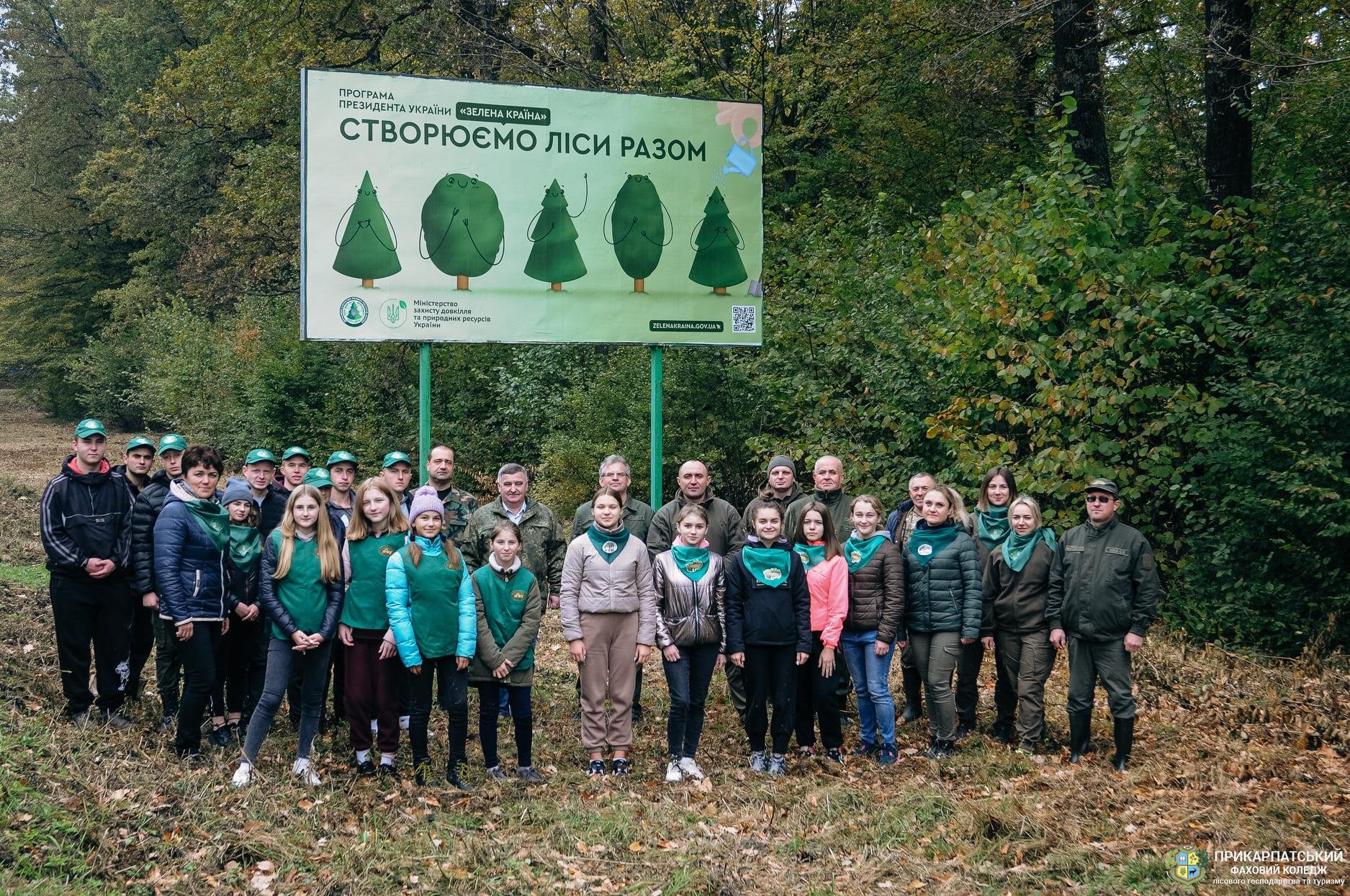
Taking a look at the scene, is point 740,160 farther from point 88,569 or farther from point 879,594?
point 88,569

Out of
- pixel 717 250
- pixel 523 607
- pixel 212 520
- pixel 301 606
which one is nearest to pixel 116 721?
pixel 212 520

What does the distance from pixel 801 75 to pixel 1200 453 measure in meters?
10.9

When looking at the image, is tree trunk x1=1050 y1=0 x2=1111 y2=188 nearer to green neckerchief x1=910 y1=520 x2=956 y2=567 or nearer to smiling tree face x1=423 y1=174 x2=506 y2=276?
smiling tree face x1=423 y1=174 x2=506 y2=276

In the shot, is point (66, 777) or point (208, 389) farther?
point (208, 389)

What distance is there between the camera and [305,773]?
21.6 feet

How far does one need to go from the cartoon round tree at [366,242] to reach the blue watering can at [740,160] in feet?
11.1

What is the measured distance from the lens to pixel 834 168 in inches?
771

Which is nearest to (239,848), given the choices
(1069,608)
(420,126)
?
(1069,608)

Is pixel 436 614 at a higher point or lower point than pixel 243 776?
higher

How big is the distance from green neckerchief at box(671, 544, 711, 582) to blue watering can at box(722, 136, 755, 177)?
527 centimetres

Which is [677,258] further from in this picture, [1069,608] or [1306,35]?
[1306,35]

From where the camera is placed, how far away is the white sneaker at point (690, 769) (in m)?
7.14

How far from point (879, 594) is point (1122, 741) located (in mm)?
1752

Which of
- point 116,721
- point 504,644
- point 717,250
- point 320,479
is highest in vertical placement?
point 717,250
